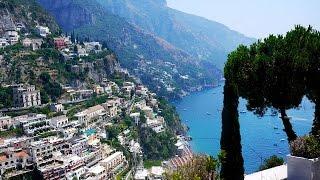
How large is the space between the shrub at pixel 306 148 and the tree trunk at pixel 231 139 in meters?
1.23

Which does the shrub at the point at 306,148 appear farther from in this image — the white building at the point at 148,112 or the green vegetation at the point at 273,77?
the white building at the point at 148,112

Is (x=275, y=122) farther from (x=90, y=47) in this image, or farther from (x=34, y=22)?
(x=34, y=22)

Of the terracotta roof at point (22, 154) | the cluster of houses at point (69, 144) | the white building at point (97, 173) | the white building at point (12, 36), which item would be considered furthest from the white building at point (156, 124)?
the terracotta roof at point (22, 154)

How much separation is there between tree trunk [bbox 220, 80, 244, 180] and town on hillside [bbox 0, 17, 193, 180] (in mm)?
17436

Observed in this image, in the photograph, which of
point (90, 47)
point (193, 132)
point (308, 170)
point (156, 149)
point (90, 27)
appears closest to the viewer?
point (308, 170)

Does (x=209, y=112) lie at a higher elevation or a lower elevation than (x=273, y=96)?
lower

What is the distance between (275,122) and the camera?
7456 centimetres

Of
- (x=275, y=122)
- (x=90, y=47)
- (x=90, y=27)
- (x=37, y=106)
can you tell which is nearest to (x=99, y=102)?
(x=37, y=106)

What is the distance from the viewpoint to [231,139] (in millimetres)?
9086

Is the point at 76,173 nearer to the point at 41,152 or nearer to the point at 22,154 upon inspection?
the point at 41,152

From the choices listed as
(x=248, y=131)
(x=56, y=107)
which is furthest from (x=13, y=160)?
(x=248, y=131)

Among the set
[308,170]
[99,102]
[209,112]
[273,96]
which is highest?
[273,96]

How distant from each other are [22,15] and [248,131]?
41.0 m

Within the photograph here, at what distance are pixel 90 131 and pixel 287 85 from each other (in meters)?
40.3
